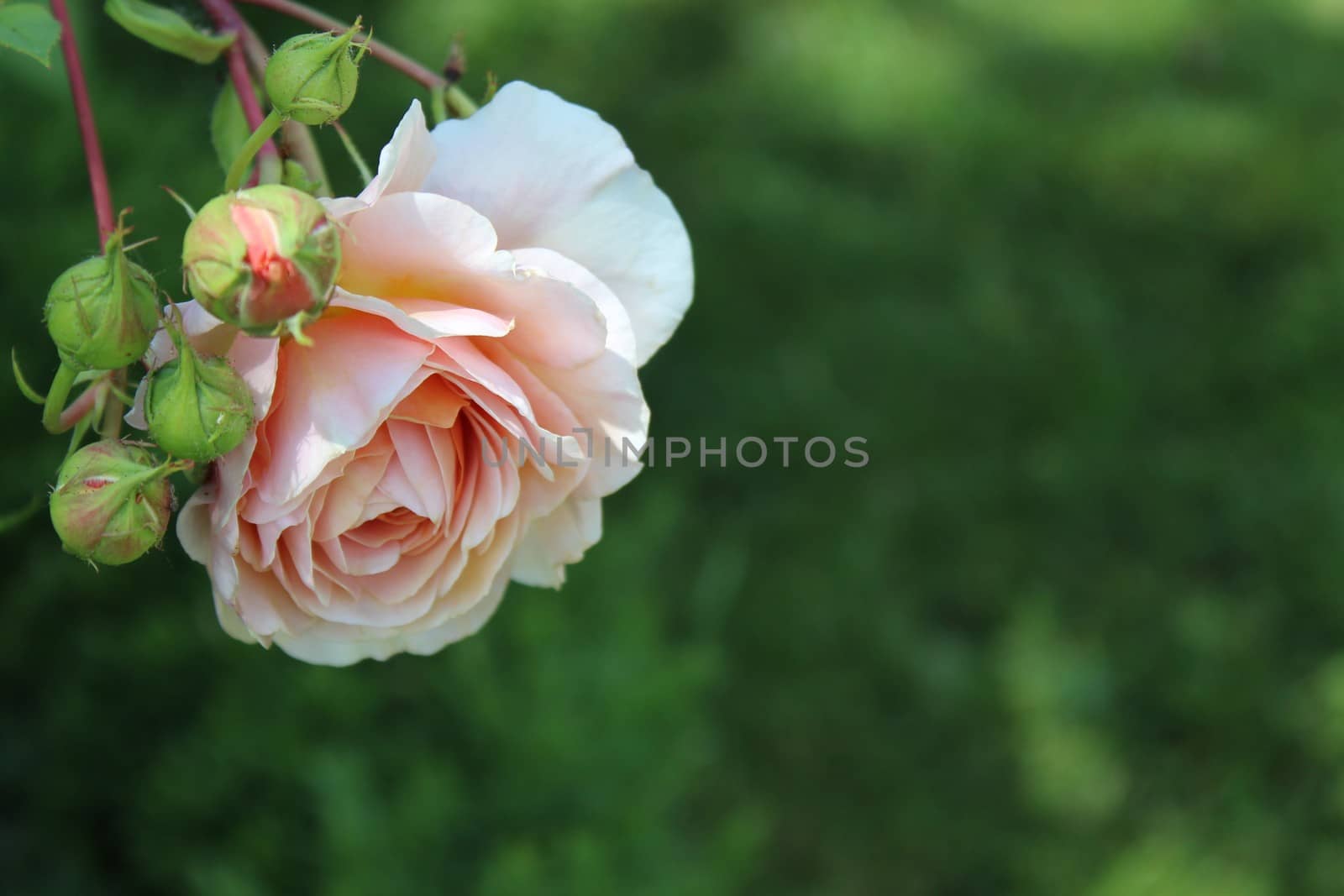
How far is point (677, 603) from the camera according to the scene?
2.75 meters

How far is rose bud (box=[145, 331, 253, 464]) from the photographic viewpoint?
2.31 ft

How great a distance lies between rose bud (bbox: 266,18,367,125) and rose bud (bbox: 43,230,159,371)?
11 cm

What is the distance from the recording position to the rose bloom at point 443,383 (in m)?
0.76

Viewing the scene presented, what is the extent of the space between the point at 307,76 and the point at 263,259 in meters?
0.13

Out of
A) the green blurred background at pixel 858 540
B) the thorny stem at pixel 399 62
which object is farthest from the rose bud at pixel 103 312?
the green blurred background at pixel 858 540

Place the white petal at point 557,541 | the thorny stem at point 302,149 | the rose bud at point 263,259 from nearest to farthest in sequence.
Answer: the rose bud at point 263,259
the thorny stem at point 302,149
the white petal at point 557,541

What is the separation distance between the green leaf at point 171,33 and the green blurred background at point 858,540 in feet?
1.24

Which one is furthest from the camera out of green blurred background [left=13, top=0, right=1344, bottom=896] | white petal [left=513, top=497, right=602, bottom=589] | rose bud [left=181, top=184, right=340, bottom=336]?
green blurred background [left=13, top=0, right=1344, bottom=896]

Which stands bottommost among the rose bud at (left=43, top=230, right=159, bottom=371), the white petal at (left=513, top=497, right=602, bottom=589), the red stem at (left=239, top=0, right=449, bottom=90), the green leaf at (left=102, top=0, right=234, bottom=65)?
the white petal at (left=513, top=497, right=602, bottom=589)

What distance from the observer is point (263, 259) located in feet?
2.18

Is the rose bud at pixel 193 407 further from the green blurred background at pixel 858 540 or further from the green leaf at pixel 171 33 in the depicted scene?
the green blurred background at pixel 858 540

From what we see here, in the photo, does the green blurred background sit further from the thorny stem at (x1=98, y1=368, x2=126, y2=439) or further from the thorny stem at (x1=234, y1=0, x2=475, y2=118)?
the thorny stem at (x1=98, y1=368, x2=126, y2=439)

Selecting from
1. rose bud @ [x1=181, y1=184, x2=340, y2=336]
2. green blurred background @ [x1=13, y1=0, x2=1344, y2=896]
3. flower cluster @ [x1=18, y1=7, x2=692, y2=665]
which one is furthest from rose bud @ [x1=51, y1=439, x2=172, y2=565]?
green blurred background @ [x1=13, y1=0, x2=1344, y2=896]

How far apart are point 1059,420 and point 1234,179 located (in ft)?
3.28
